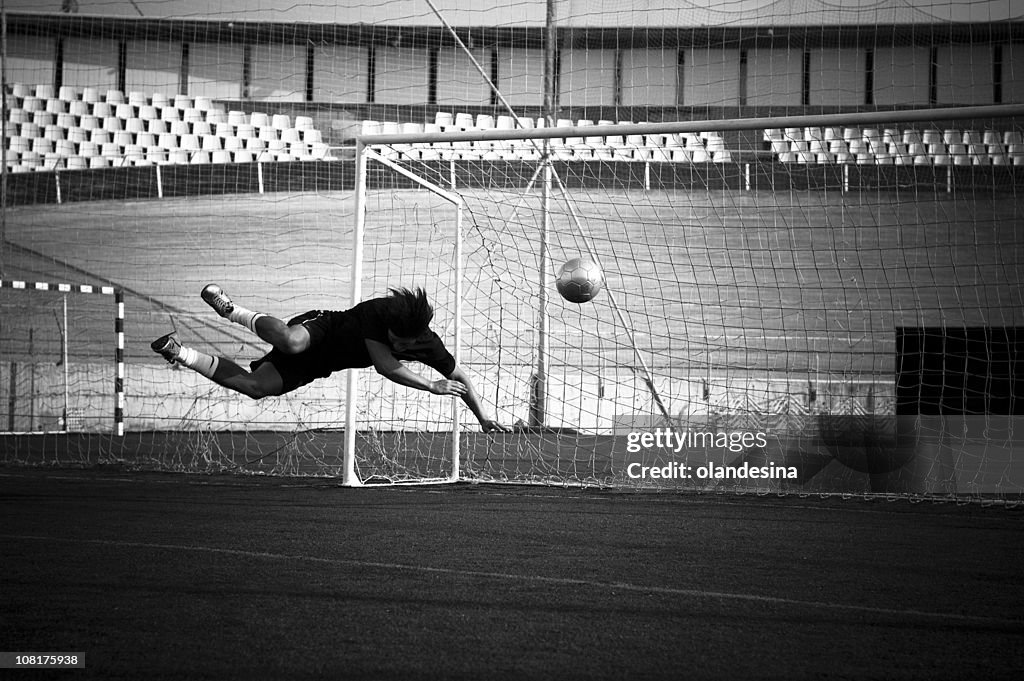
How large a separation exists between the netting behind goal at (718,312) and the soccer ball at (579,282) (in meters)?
1.30

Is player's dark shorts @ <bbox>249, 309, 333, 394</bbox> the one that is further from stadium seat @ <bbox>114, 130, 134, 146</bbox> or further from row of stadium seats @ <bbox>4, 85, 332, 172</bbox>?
stadium seat @ <bbox>114, 130, 134, 146</bbox>

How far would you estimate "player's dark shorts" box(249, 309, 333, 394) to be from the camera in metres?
6.10

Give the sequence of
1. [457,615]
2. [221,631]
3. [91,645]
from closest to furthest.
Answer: [91,645], [221,631], [457,615]

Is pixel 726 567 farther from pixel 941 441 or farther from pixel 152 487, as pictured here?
pixel 152 487

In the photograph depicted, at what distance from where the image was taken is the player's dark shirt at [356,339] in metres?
5.87

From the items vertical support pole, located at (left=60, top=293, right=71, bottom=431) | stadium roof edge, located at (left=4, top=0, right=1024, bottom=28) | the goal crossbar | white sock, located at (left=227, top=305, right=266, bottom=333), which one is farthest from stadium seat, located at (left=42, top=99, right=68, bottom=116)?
white sock, located at (left=227, top=305, right=266, bottom=333)

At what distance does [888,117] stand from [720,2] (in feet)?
27.1

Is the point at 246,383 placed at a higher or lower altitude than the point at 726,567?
higher

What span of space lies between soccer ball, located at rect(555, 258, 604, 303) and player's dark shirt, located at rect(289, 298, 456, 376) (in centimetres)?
189

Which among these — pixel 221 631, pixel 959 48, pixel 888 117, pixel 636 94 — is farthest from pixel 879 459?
pixel 959 48

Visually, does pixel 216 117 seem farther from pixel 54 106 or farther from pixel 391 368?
pixel 391 368

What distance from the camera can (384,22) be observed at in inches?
682

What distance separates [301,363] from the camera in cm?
624

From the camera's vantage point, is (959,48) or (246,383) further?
(959,48)
